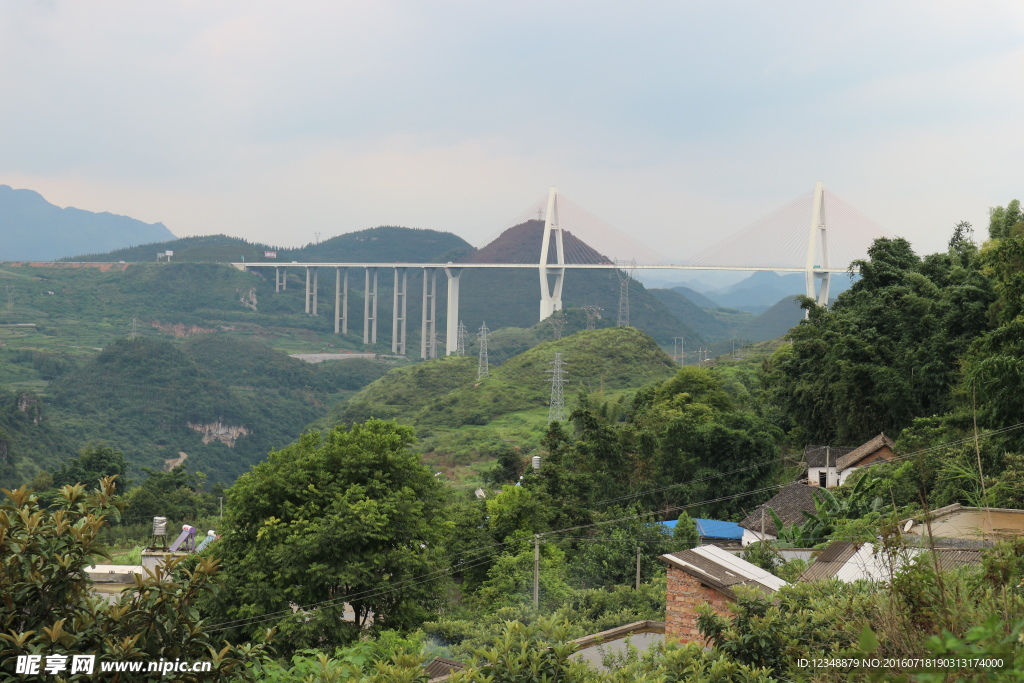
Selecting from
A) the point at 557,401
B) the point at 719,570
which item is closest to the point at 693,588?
the point at 719,570

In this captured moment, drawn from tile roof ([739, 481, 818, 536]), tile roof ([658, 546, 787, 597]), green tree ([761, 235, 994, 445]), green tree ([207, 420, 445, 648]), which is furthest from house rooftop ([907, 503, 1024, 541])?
green tree ([761, 235, 994, 445])

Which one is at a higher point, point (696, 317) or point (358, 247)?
point (358, 247)

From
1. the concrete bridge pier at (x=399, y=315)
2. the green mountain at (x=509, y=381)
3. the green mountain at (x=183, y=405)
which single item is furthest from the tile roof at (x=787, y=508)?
the concrete bridge pier at (x=399, y=315)

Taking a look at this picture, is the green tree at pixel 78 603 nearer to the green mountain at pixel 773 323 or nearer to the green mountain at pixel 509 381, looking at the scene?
the green mountain at pixel 509 381

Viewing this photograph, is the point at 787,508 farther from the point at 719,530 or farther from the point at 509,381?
the point at 509,381

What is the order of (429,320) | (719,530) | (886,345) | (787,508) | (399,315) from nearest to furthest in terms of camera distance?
(787,508) < (719,530) < (886,345) < (429,320) < (399,315)

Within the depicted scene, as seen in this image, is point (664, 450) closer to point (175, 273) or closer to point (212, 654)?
point (212, 654)
